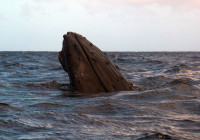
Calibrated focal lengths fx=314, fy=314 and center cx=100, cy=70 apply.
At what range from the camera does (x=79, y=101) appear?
5590mm

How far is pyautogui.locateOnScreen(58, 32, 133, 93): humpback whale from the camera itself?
6.32 metres

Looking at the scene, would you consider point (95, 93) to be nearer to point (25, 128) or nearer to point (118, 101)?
point (118, 101)

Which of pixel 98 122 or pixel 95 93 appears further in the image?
pixel 95 93

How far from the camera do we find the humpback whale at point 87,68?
6.32m

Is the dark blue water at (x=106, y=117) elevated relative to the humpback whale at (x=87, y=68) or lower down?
lower down

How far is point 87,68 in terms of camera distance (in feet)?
20.8

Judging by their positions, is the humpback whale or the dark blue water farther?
the humpback whale

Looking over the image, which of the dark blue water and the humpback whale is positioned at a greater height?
the humpback whale

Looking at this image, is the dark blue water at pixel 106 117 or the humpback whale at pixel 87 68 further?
the humpback whale at pixel 87 68

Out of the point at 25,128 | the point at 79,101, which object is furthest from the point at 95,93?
the point at 25,128

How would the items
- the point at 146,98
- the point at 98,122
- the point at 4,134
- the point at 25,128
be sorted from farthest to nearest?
the point at 146,98, the point at 98,122, the point at 25,128, the point at 4,134

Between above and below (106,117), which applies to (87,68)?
above

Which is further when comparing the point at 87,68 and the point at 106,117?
the point at 87,68

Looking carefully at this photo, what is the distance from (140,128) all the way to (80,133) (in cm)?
72
